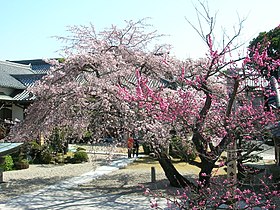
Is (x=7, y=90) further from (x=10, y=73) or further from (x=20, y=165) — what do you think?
(x=20, y=165)

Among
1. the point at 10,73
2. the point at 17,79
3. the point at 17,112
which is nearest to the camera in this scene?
the point at 17,112

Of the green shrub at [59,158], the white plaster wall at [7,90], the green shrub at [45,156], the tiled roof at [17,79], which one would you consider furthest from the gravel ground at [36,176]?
the white plaster wall at [7,90]

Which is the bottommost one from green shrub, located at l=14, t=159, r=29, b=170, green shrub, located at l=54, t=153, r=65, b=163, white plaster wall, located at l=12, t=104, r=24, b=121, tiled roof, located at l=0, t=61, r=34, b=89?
green shrub, located at l=14, t=159, r=29, b=170

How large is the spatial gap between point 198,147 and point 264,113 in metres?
2.43

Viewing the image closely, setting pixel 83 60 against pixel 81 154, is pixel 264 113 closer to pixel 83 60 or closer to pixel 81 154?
pixel 83 60

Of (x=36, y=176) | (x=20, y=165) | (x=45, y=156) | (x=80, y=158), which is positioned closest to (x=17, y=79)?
(x=45, y=156)

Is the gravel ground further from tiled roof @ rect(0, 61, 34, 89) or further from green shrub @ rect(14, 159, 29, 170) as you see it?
tiled roof @ rect(0, 61, 34, 89)

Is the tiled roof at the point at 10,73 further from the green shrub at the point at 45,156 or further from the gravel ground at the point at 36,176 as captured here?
the gravel ground at the point at 36,176

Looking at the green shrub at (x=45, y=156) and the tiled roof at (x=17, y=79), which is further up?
the tiled roof at (x=17, y=79)

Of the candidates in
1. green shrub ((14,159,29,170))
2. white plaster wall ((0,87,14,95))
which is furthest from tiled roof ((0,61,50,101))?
green shrub ((14,159,29,170))

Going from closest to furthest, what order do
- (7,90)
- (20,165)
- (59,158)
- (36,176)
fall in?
1. (36,176)
2. (20,165)
3. (59,158)
4. (7,90)

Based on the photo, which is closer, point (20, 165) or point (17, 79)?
point (20, 165)

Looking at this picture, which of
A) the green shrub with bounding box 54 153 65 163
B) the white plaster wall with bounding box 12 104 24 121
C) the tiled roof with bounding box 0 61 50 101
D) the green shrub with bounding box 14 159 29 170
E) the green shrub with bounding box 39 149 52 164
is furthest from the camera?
the white plaster wall with bounding box 12 104 24 121

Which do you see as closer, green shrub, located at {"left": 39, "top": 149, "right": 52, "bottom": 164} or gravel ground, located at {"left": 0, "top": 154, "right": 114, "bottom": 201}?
gravel ground, located at {"left": 0, "top": 154, "right": 114, "bottom": 201}
